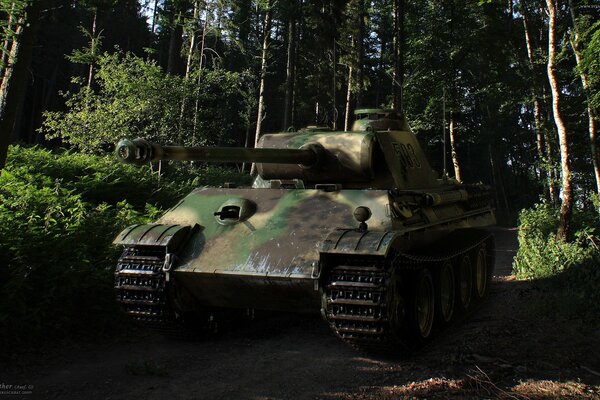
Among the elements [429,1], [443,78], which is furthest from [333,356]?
[429,1]

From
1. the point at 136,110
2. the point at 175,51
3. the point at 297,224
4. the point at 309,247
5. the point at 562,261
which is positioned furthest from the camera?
the point at 175,51

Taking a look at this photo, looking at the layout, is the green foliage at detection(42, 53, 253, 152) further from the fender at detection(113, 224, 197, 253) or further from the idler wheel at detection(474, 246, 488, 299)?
the fender at detection(113, 224, 197, 253)

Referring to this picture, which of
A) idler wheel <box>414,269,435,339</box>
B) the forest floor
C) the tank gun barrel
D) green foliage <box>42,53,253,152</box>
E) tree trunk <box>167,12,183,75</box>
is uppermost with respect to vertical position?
tree trunk <box>167,12,183,75</box>

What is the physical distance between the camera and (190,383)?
5.42 meters

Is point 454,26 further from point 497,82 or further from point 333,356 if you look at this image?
point 333,356

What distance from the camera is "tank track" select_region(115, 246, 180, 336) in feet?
20.2

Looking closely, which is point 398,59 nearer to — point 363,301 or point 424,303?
point 424,303

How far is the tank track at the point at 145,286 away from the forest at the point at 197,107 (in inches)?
41.3

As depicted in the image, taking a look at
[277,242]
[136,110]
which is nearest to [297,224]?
[277,242]

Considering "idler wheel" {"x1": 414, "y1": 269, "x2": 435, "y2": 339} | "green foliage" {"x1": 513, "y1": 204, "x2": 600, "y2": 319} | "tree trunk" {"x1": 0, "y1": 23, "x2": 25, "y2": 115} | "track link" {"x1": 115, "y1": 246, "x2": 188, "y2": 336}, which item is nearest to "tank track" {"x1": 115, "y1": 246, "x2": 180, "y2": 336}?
"track link" {"x1": 115, "y1": 246, "x2": 188, "y2": 336}

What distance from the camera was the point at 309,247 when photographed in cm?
594

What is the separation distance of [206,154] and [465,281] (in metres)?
5.15

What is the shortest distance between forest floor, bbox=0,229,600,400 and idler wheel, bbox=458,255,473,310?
884mm

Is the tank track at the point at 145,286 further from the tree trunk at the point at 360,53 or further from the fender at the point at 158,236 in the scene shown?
the tree trunk at the point at 360,53
